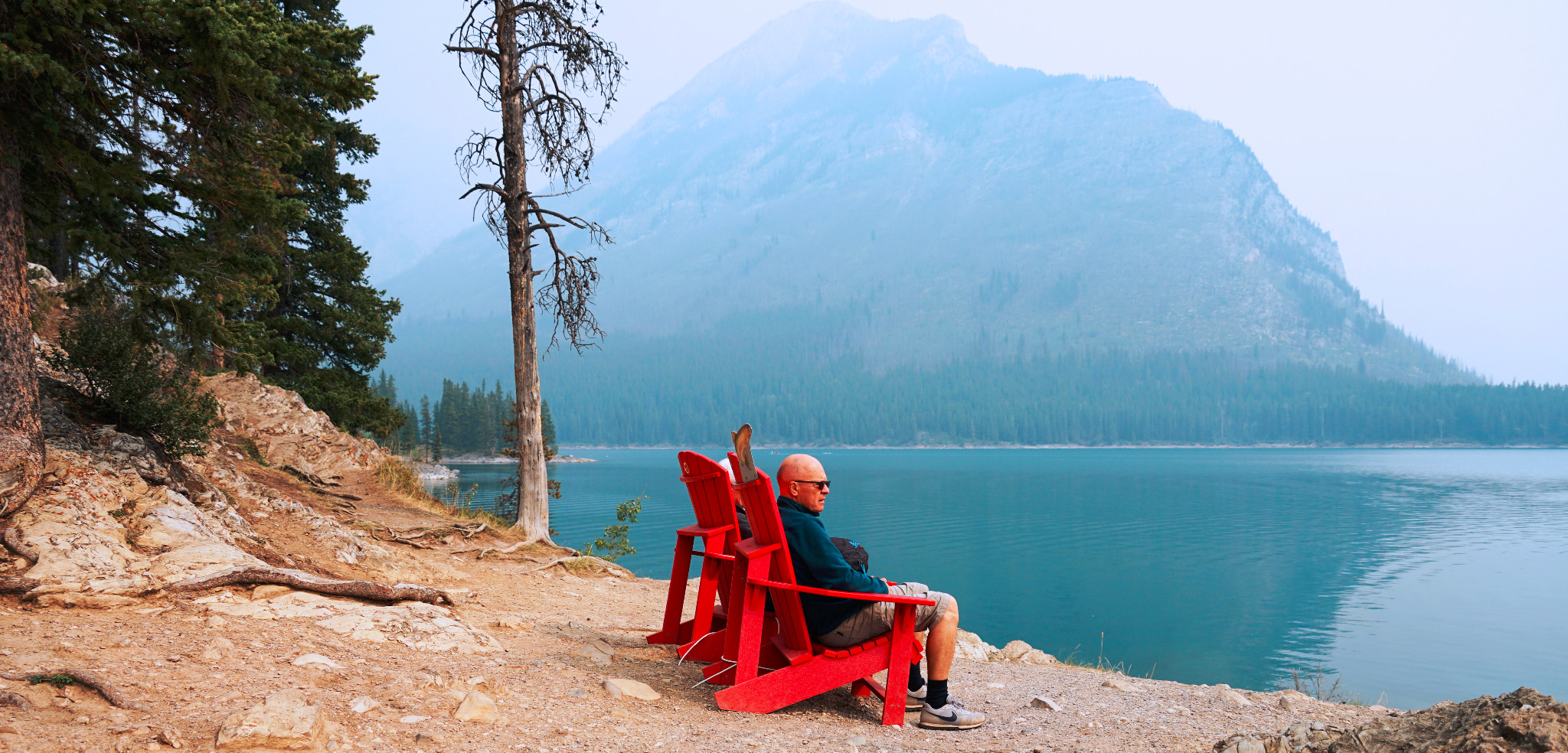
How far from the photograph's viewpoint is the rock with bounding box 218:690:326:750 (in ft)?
10.1

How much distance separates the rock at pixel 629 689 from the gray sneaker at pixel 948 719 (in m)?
1.50

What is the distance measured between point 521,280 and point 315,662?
724cm

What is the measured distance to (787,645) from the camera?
15.0ft

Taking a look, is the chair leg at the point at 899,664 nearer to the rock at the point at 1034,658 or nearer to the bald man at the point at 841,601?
the bald man at the point at 841,601

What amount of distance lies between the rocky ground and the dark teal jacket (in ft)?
1.86

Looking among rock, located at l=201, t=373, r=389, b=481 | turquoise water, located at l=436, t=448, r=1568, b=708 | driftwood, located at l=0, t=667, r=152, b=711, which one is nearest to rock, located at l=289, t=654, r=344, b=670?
driftwood, located at l=0, t=667, r=152, b=711

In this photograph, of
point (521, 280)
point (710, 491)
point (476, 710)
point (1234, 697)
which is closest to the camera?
point (476, 710)

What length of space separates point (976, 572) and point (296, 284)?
22234mm

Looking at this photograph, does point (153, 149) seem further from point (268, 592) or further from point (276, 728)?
point (276, 728)

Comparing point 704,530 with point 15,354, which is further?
point 15,354

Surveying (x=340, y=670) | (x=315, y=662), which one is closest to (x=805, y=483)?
(x=340, y=670)

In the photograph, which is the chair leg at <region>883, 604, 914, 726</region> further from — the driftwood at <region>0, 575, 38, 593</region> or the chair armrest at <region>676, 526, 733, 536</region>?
the driftwood at <region>0, 575, 38, 593</region>

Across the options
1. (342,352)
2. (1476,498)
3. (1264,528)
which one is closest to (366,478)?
(342,352)

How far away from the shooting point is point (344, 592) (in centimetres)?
538
